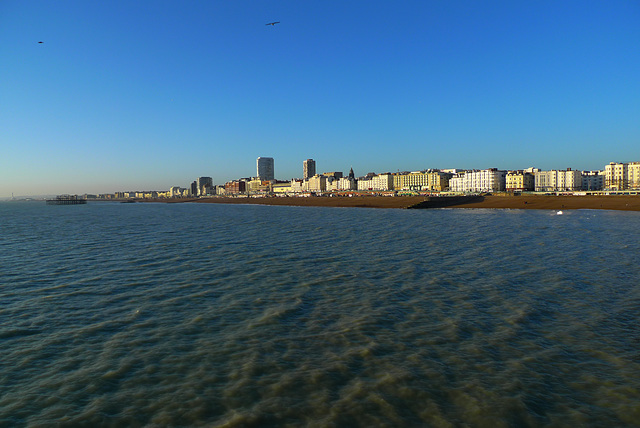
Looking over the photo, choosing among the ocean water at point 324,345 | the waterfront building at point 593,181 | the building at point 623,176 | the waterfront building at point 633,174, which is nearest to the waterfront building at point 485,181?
the waterfront building at point 593,181

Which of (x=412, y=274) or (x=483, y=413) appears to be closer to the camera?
(x=483, y=413)

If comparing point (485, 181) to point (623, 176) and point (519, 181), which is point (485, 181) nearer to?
point (519, 181)

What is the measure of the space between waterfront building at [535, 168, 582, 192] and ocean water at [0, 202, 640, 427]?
178713 millimetres

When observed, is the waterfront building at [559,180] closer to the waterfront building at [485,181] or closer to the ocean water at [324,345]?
the waterfront building at [485,181]

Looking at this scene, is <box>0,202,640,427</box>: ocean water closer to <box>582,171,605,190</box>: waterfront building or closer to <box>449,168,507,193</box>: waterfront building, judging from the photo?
<box>449,168,507,193</box>: waterfront building

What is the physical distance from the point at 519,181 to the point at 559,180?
18.0 meters

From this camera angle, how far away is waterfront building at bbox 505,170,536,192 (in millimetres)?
172000

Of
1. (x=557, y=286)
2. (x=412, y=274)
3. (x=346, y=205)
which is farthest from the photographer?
(x=346, y=205)

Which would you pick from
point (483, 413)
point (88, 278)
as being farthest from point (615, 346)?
point (88, 278)

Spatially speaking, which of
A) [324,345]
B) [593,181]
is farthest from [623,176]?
[324,345]

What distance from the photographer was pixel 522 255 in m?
22.7

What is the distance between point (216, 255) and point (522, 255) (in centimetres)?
1886

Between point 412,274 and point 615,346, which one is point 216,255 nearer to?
point 412,274

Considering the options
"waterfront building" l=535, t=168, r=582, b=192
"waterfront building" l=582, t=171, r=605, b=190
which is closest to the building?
"waterfront building" l=582, t=171, r=605, b=190
